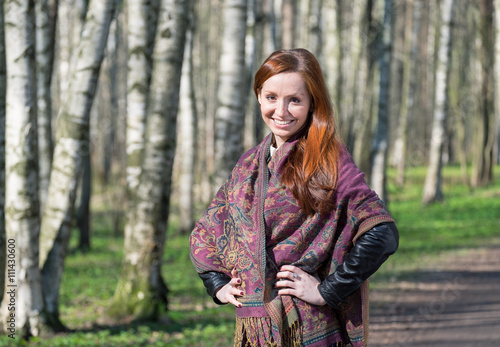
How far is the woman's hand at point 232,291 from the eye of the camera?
9.36ft

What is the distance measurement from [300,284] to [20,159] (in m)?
4.50

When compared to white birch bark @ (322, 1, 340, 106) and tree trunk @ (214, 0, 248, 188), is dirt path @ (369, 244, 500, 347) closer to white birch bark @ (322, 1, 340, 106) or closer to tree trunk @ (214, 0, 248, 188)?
tree trunk @ (214, 0, 248, 188)

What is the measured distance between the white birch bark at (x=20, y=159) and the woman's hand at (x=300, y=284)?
Answer: 4.38 meters

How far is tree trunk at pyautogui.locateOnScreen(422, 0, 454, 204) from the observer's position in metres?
19.5

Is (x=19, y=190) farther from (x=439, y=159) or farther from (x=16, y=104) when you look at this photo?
(x=439, y=159)

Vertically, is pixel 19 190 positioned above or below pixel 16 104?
below

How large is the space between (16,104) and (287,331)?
4561mm

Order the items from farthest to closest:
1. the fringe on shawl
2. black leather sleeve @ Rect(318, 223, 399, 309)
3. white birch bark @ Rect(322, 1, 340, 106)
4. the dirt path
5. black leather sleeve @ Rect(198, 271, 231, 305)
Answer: white birch bark @ Rect(322, 1, 340, 106), the dirt path, black leather sleeve @ Rect(198, 271, 231, 305), the fringe on shawl, black leather sleeve @ Rect(318, 223, 399, 309)

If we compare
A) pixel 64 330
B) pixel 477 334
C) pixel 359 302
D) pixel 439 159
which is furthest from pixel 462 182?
pixel 359 302

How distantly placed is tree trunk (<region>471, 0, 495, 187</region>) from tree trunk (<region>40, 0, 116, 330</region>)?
1944 cm

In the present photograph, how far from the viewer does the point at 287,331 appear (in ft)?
9.18

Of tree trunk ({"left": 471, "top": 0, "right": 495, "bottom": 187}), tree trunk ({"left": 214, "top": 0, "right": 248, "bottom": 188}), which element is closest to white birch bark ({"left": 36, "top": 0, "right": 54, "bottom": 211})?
tree trunk ({"left": 214, "top": 0, "right": 248, "bottom": 188})

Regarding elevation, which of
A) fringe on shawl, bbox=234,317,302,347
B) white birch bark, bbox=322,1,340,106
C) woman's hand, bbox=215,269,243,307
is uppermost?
white birch bark, bbox=322,1,340,106

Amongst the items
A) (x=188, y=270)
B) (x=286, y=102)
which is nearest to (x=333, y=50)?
(x=188, y=270)
